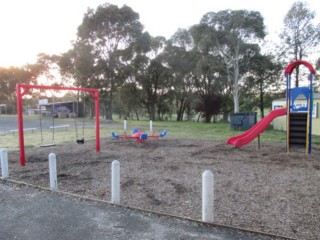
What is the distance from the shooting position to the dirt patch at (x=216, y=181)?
3447mm

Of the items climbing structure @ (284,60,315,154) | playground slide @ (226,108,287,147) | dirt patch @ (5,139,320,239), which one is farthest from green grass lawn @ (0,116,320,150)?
dirt patch @ (5,139,320,239)

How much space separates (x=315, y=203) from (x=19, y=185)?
5.61 meters

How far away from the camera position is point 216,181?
16.8 feet

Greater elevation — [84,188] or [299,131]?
[299,131]

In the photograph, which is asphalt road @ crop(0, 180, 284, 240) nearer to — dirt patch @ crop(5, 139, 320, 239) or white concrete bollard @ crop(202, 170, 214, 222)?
white concrete bollard @ crop(202, 170, 214, 222)

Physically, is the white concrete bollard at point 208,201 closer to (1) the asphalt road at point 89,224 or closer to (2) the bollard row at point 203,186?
(2) the bollard row at point 203,186

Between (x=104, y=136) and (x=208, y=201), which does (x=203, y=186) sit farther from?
(x=104, y=136)

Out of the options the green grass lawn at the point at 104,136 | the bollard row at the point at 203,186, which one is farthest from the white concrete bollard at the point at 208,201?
the green grass lawn at the point at 104,136

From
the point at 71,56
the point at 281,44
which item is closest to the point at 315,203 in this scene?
the point at 281,44

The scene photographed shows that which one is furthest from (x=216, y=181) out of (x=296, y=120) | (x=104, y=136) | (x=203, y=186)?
(x=104, y=136)

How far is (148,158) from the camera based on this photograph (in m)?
7.69

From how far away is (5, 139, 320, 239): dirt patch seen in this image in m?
3.45

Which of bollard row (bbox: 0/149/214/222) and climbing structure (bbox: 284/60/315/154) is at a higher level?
climbing structure (bbox: 284/60/315/154)

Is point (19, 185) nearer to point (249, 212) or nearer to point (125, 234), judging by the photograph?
point (125, 234)
